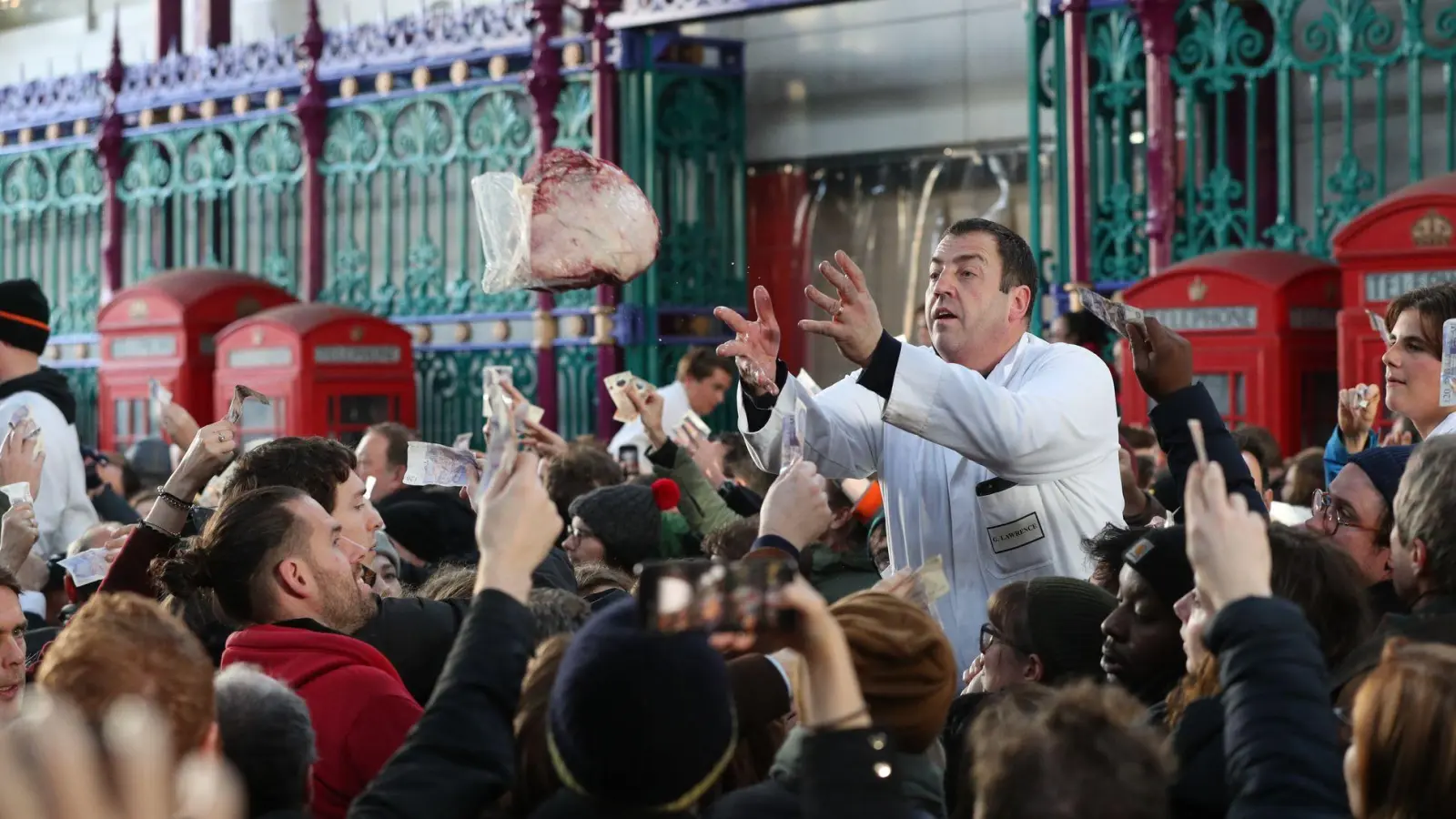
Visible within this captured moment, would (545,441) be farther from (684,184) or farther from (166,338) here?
(166,338)

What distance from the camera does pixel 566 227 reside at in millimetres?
4645

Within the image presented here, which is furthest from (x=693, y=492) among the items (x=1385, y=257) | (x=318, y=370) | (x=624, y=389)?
(x=318, y=370)

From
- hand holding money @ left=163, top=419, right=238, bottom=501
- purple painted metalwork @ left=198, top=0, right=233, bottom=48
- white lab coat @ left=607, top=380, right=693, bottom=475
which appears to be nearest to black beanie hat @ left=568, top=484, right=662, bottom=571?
hand holding money @ left=163, top=419, right=238, bottom=501

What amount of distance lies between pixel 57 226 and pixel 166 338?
10.4 feet

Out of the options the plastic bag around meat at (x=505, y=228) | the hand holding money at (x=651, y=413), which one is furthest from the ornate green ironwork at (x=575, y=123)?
the plastic bag around meat at (x=505, y=228)

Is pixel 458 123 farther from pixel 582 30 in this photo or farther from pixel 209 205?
pixel 209 205

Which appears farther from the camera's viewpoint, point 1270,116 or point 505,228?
point 1270,116

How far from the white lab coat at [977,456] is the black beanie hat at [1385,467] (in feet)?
2.07


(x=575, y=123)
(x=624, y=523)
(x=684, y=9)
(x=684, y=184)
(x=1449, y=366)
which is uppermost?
(x=684, y=9)

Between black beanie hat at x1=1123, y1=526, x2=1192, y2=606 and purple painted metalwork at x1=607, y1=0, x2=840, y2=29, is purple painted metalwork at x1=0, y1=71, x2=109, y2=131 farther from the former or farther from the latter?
black beanie hat at x1=1123, y1=526, x2=1192, y2=606

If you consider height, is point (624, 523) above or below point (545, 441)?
below

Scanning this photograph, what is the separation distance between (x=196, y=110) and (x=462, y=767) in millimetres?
13692

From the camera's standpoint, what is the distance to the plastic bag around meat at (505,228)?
15.2 ft

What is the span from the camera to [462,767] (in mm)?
2580
